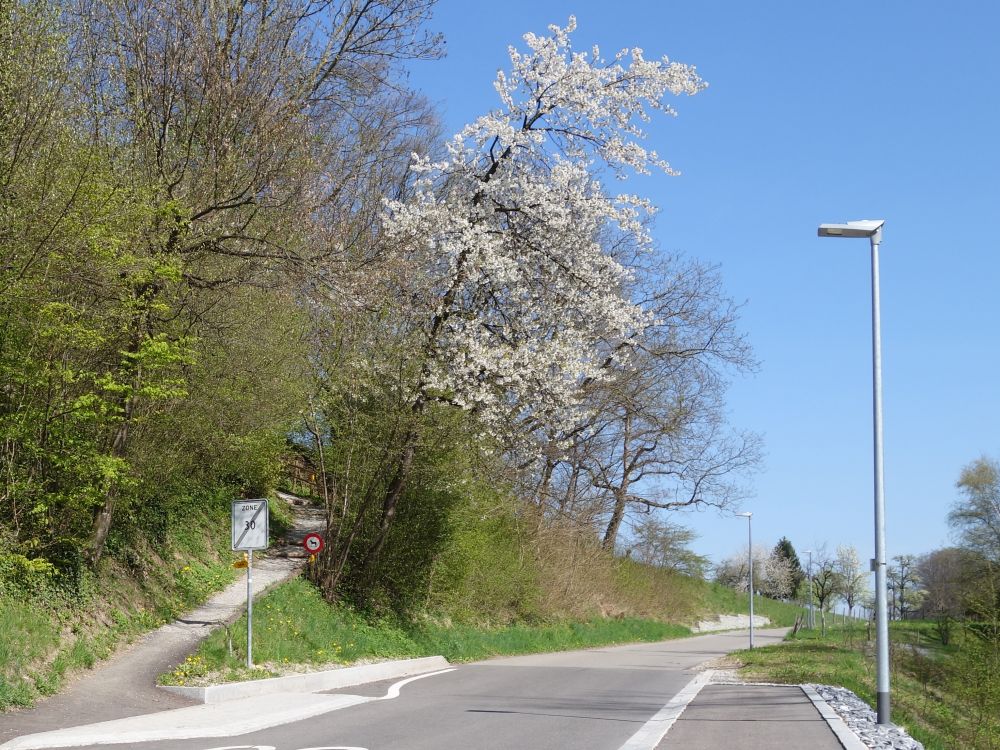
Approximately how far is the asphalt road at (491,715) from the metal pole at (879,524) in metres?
3.09

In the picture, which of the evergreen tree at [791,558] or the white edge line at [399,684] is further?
the evergreen tree at [791,558]

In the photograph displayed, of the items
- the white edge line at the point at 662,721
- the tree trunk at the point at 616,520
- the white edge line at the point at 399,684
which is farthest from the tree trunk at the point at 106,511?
the tree trunk at the point at 616,520

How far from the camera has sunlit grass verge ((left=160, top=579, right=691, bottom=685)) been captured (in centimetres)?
1541

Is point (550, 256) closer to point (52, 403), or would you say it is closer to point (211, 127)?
point (211, 127)

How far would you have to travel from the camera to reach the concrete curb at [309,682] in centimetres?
1361

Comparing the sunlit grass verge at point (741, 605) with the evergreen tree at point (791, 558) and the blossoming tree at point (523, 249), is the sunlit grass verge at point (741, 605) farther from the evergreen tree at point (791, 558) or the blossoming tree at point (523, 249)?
the blossoming tree at point (523, 249)

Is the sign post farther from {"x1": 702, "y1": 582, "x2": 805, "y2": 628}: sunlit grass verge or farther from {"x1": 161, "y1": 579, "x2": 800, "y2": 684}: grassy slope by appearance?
{"x1": 702, "y1": 582, "x2": 805, "y2": 628}: sunlit grass verge

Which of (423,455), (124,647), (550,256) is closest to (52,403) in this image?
(124,647)

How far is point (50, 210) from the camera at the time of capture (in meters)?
12.8

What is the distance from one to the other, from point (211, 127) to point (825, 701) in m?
13.1

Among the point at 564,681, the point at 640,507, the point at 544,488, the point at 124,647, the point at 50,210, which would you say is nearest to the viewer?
the point at 50,210

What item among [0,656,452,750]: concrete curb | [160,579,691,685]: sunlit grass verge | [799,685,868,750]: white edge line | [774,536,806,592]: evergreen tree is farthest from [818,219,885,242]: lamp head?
[774,536,806,592]: evergreen tree

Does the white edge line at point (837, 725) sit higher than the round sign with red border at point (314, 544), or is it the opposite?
the round sign with red border at point (314, 544)

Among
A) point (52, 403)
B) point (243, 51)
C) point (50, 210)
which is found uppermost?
point (243, 51)
